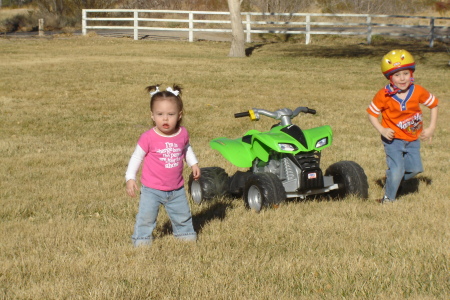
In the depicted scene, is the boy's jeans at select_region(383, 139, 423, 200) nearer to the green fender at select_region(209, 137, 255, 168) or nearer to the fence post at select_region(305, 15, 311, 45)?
the green fender at select_region(209, 137, 255, 168)

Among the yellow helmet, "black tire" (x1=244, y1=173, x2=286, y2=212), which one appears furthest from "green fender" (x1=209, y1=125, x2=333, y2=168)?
the yellow helmet

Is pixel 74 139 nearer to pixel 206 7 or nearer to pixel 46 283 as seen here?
pixel 46 283

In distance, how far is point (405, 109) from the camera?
21.8 feet

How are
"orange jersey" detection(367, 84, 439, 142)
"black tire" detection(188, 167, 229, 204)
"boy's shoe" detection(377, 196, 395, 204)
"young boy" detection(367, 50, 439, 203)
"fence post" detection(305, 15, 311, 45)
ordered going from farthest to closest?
"fence post" detection(305, 15, 311, 45), "black tire" detection(188, 167, 229, 204), "boy's shoe" detection(377, 196, 395, 204), "orange jersey" detection(367, 84, 439, 142), "young boy" detection(367, 50, 439, 203)

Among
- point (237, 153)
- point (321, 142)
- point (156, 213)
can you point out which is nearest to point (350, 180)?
point (321, 142)

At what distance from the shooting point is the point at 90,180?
8211mm

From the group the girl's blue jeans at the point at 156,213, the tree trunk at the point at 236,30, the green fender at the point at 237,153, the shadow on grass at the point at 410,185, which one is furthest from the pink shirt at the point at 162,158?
the tree trunk at the point at 236,30

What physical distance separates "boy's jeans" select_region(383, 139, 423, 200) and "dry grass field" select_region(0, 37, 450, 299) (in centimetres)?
27

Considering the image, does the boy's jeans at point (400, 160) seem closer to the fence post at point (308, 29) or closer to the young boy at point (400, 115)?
the young boy at point (400, 115)

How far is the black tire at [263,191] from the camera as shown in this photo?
254 inches

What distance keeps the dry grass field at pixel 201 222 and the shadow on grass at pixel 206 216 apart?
2 centimetres

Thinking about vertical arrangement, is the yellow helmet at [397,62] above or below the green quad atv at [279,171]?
above

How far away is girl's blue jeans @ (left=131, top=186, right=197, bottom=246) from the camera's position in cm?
539

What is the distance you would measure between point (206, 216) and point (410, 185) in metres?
2.75
